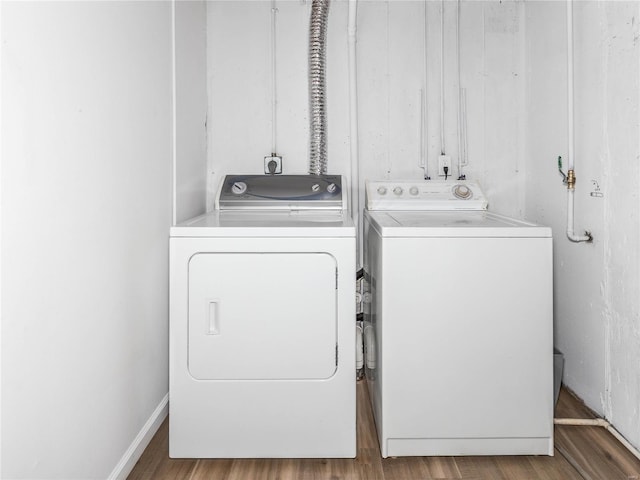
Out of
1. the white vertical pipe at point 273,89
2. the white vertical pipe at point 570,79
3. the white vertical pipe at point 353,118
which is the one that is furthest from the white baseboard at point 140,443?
the white vertical pipe at point 570,79

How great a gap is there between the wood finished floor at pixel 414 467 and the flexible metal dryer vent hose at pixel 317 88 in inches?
56.7

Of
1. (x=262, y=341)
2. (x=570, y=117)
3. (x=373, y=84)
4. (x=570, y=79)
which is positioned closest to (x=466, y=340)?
(x=262, y=341)

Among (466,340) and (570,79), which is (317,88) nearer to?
(570,79)

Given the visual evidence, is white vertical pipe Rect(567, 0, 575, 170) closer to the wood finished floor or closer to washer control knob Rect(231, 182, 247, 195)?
the wood finished floor

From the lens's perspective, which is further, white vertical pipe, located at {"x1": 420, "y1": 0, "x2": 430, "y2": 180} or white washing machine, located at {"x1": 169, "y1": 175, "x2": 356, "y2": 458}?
white vertical pipe, located at {"x1": 420, "y1": 0, "x2": 430, "y2": 180}

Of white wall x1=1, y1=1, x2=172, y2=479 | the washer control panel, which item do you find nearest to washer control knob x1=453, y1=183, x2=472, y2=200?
the washer control panel

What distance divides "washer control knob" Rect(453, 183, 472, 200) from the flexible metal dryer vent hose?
69 centimetres

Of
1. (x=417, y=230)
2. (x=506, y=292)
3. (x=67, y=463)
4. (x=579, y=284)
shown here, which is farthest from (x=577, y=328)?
(x=67, y=463)

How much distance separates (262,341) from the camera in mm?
1659

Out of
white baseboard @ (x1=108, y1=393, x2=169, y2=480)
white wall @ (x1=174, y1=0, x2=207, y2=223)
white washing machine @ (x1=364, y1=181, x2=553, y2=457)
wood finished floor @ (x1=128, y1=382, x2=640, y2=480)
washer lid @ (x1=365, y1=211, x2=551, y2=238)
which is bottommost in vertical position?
wood finished floor @ (x1=128, y1=382, x2=640, y2=480)

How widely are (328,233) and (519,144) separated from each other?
162cm

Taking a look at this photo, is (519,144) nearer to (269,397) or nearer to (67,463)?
(269,397)

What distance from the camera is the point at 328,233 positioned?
1641 millimetres

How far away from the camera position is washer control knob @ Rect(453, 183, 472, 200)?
247 centimetres
